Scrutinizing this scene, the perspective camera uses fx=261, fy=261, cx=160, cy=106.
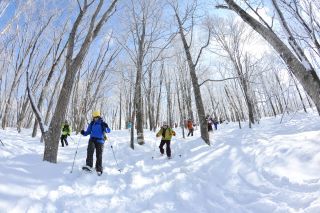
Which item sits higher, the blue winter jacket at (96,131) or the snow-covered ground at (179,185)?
the blue winter jacket at (96,131)

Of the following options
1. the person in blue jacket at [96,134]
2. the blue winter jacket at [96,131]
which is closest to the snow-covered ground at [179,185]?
the person in blue jacket at [96,134]

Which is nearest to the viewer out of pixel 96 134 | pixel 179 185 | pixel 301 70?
pixel 301 70

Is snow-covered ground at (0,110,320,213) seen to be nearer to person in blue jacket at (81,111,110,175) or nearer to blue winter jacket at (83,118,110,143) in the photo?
person in blue jacket at (81,111,110,175)

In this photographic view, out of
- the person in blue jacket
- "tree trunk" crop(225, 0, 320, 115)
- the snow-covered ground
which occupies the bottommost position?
the snow-covered ground

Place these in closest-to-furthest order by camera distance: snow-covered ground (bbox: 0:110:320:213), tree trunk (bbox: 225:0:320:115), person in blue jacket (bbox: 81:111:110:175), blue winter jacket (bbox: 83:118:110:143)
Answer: tree trunk (bbox: 225:0:320:115)
snow-covered ground (bbox: 0:110:320:213)
person in blue jacket (bbox: 81:111:110:175)
blue winter jacket (bbox: 83:118:110:143)

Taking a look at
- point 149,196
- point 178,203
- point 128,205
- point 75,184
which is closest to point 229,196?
point 178,203

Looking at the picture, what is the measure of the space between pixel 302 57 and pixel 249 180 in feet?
10.5

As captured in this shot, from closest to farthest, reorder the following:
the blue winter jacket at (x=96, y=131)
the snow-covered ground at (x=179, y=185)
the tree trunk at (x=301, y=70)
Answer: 1. the tree trunk at (x=301, y=70)
2. the snow-covered ground at (x=179, y=185)
3. the blue winter jacket at (x=96, y=131)

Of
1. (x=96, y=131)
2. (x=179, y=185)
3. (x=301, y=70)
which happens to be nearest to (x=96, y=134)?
(x=96, y=131)

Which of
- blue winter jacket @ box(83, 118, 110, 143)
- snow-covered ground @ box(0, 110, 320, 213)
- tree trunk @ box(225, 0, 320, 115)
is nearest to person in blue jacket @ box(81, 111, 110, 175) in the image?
blue winter jacket @ box(83, 118, 110, 143)

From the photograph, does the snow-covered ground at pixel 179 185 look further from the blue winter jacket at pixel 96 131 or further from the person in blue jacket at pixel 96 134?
the blue winter jacket at pixel 96 131

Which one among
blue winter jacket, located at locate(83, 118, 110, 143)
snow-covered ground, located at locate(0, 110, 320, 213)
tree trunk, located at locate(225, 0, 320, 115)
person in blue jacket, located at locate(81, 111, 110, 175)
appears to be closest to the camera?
tree trunk, located at locate(225, 0, 320, 115)

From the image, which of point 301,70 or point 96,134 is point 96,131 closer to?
point 96,134

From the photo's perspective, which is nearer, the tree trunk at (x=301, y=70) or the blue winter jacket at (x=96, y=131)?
the tree trunk at (x=301, y=70)
